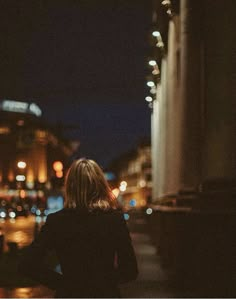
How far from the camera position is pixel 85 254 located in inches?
190

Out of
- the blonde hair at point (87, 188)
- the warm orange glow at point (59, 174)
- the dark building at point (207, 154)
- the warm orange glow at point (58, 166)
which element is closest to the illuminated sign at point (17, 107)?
the warm orange glow at point (59, 174)

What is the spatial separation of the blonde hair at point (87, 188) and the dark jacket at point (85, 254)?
0.05 metres

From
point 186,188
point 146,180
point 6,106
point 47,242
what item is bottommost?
point 47,242

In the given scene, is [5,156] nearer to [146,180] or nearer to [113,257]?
[146,180]

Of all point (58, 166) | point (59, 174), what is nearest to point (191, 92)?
point (58, 166)

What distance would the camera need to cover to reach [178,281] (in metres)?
19.0

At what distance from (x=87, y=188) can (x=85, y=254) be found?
367mm

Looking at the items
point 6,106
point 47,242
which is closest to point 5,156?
point 6,106

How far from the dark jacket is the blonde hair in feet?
0.16

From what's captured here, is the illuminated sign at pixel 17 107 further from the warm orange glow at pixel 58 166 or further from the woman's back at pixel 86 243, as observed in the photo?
the woman's back at pixel 86 243

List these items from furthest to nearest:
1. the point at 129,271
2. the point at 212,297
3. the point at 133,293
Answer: the point at 133,293, the point at 212,297, the point at 129,271

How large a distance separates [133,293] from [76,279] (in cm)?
1203

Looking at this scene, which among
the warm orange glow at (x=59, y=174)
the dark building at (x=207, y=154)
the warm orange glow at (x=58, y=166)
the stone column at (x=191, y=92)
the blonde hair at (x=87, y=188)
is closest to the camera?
the blonde hair at (x=87, y=188)

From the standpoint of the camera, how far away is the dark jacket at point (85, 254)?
15.7 ft
